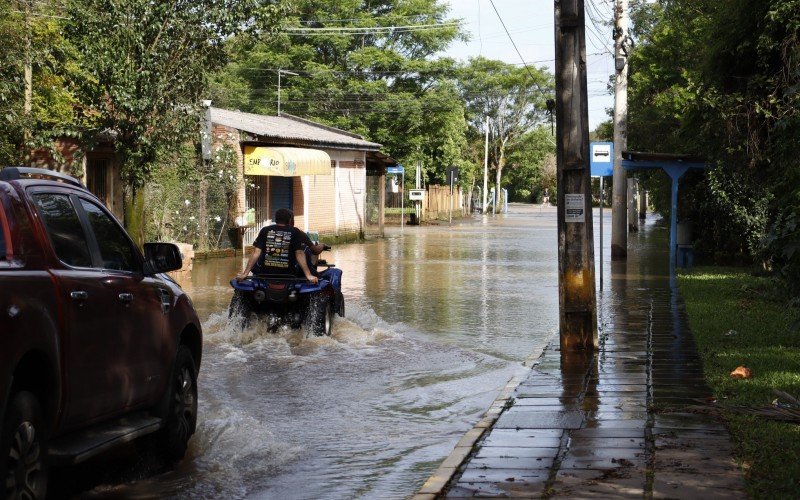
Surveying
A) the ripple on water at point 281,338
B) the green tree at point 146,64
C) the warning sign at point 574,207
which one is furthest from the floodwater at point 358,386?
the green tree at point 146,64

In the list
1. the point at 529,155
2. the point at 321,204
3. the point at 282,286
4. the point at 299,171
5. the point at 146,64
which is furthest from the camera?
the point at 529,155

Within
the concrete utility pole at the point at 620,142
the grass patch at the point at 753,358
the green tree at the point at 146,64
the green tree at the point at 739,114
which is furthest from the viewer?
the concrete utility pole at the point at 620,142

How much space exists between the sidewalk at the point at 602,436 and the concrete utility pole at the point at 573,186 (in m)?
0.46

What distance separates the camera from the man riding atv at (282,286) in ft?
45.3

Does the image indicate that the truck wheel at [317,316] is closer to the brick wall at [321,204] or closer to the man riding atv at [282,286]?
the man riding atv at [282,286]

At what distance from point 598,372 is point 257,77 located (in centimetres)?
5086

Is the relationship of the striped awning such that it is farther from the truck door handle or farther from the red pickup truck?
the truck door handle

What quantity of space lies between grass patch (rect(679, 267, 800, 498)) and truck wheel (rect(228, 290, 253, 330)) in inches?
217

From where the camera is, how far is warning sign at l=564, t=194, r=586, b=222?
12.3m

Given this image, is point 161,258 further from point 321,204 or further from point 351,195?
point 351,195

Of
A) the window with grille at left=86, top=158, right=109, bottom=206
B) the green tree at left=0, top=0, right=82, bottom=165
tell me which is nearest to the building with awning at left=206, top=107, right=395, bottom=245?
the window with grille at left=86, top=158, right=109, bottom=206

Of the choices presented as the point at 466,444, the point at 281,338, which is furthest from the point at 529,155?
the point at 466,444

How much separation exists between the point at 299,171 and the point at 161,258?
25.8 metres

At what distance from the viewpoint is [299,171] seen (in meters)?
33.3
